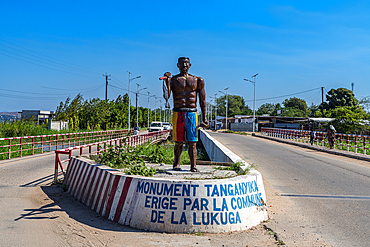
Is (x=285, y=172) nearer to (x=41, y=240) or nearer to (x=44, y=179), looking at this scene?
(x=44, y=179)

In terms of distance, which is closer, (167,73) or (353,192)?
(167,73)

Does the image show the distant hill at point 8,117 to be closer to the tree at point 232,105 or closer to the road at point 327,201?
the road at point 327,201

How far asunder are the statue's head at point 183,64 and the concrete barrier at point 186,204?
8.65 feet

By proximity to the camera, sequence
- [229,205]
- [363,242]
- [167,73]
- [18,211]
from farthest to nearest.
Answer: [167,73] → [18,211] → [229,205] → [363,242]

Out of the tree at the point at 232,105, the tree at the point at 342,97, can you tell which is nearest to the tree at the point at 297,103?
the tree at the point at 232,105

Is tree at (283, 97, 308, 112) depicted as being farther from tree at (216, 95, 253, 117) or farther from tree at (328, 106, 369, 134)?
tree at (328, 106, 369, 134)

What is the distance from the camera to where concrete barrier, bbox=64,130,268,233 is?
15.5ft

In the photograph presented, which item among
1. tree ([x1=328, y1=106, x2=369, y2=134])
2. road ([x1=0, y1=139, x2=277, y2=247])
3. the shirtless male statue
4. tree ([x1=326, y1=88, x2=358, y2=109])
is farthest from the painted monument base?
tree ([x1=326, y1=88, x2=358, y2=109])

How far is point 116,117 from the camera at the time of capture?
57031 millimetres

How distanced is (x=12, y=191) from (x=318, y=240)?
6.90 metres

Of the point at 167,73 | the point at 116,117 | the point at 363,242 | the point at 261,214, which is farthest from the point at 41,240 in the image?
the point at 116,117

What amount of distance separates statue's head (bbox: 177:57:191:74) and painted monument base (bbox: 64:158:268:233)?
2.64m

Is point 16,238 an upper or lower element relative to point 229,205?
lower

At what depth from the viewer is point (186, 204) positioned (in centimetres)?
476
